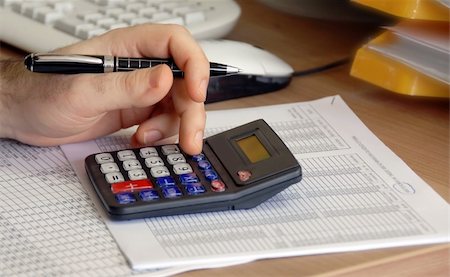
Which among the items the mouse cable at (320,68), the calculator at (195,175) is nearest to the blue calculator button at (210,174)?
the calculator at (195,175)

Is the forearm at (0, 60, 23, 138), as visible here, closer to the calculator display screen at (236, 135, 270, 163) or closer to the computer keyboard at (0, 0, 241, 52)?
the computer keyboard at (0, 0, 241, 52)

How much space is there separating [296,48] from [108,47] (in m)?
0.29

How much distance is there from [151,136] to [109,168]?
0.08m

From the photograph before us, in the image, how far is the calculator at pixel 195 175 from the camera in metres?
0.59

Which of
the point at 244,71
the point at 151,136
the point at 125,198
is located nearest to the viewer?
the point at 125,198

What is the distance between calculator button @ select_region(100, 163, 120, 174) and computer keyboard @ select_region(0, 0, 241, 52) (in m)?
0.25

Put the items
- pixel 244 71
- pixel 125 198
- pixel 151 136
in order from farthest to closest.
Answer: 1. pixel 244 71
2. pixel 151 136
3. pixel 125 198

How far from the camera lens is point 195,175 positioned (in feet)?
2.03

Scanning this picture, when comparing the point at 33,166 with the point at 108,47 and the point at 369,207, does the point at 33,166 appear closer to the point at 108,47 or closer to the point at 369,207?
the point at 108,47

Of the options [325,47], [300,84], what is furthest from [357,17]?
[300,84]

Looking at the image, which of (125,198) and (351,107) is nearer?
(125,198)

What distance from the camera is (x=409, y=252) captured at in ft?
1.86

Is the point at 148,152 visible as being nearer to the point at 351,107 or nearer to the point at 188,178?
the point at 188,178

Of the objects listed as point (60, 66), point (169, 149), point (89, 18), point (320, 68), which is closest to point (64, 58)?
point (60, 66)
